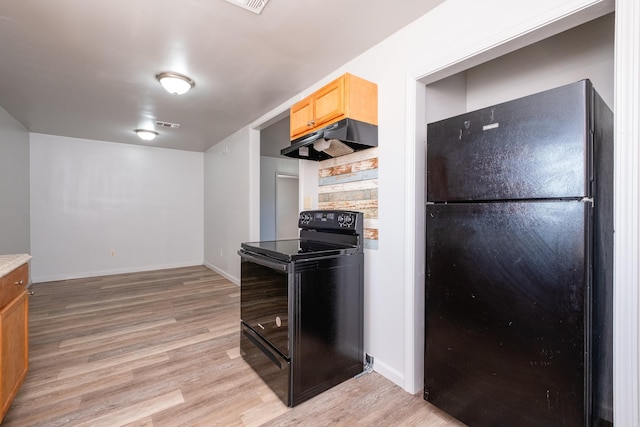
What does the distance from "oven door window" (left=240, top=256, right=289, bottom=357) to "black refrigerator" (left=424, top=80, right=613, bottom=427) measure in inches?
35.6

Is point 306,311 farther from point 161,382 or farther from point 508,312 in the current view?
point 161,382

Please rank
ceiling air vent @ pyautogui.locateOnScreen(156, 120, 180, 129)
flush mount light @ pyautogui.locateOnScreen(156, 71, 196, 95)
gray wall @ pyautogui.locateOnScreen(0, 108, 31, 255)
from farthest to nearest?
ceiling air vent @ pyautogui.locateOnScreen(156, 120, 180, 129)
gray wall @ pyautogui.locateOnScreen(0, 108, 31, 255)
flush mount light @ pyautogui.locateOnScreen(156, 71, 196, 95)

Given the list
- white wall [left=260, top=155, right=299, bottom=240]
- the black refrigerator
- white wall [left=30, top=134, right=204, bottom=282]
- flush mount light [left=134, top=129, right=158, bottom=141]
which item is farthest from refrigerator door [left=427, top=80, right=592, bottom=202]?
white wall [left=30, top=134, right=204, bottom=282]

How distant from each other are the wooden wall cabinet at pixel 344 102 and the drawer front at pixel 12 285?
7.01 ft

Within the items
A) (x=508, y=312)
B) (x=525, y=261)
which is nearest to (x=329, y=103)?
(x=525, y=261)

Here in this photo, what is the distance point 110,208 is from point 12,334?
4258 millimetres

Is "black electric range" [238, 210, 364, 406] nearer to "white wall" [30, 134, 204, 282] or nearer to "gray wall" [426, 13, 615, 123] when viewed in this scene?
"gray wall" [426, 13, 615, 123]

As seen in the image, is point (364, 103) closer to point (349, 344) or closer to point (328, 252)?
point (328, 252)

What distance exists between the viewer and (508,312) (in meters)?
1.34

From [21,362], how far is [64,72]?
2.31 meters

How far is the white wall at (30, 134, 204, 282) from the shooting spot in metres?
4.82

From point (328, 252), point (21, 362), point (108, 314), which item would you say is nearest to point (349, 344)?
point (328, 252)

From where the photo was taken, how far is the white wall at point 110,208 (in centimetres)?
482

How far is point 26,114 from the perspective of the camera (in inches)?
145
